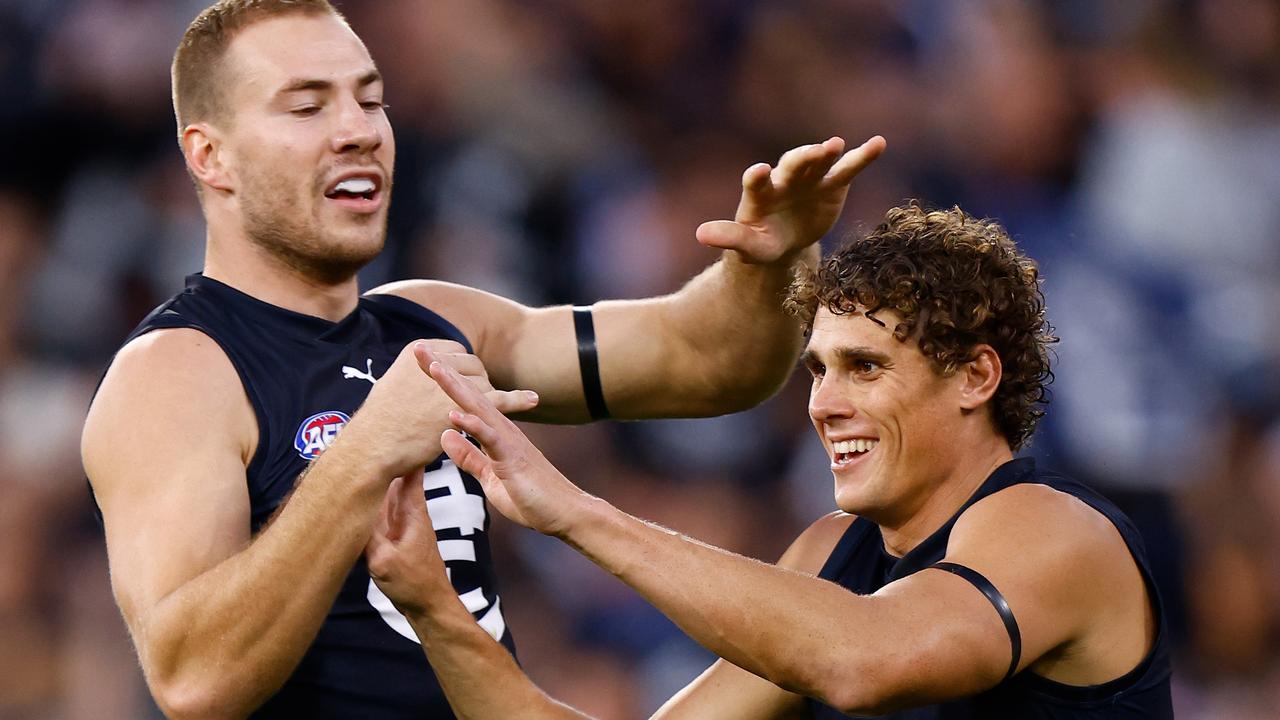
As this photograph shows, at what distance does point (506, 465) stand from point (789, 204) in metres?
1.31

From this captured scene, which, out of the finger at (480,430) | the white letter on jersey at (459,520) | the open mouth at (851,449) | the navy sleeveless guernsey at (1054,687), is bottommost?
the white letter on jersey at (459,520)

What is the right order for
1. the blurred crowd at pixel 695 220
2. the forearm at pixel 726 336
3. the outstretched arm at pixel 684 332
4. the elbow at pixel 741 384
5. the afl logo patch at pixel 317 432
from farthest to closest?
the blurred crowd at pixel 695 220, the elbow at pixel 741 384, the forearm at pixel 726 336, the outstretched arm at pixel 684 332, the afl logo patch at pixel 317 432

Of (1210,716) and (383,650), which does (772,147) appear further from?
(383,650)

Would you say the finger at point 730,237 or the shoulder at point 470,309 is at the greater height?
the finger at point 730,237

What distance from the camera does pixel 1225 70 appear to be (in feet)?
24.1

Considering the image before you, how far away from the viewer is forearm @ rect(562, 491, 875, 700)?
291 cm

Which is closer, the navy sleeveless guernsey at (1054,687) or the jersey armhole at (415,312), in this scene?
the navy sleeveless guernsey at (1054,687)

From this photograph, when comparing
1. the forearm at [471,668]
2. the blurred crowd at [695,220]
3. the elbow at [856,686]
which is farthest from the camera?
the blurred crowd at [695,220]

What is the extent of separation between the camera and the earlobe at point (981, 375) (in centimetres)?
342

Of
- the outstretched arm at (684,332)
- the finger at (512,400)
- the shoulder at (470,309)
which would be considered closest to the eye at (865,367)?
the outstretched arm at (684,332)

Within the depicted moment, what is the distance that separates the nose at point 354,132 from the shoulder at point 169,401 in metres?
0.53

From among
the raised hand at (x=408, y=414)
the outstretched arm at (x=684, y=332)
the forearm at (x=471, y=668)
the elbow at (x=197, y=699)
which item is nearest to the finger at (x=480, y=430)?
the raised hand at (x=408, y=414)

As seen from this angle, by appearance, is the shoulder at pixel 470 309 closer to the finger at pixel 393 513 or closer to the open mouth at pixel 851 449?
the finger at pixel 393 513

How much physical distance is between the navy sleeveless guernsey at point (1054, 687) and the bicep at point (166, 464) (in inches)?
53.0
